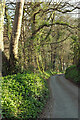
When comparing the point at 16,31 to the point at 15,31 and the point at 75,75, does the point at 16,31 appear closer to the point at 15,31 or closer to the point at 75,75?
the point at 15,31

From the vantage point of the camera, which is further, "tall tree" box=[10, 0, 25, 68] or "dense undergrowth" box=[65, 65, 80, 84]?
"dense undergrowth" box=[65, 65, 80, 84]

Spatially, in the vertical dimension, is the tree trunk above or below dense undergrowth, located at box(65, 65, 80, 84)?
above

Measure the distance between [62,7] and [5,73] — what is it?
32.2 feet

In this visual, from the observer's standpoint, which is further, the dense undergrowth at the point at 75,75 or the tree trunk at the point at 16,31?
the dense undergrowth at the point at 75,75

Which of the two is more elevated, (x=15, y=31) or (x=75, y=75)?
(x=15, y=31)

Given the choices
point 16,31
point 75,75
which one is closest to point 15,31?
point 16,31

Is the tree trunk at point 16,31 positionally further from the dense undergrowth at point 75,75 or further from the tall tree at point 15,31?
the dense undergrowth at point 75,75

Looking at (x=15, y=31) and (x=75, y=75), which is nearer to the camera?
(x=15, y=31)

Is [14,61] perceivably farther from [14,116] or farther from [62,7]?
[62,7]

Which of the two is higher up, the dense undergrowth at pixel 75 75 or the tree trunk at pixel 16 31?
the tree trunk at pixel 16 31

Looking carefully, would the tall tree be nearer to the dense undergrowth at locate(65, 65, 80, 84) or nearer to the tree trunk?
the tree trunk

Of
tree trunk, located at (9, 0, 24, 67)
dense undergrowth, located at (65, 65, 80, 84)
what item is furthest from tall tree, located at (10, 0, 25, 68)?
dense undergrowth, located at (65, 65, 80, 84)

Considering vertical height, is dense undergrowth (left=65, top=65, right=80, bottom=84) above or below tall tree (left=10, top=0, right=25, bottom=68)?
below

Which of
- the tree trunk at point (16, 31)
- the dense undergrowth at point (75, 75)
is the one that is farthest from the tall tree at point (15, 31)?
the dense undergrowth at point (75, 75)
